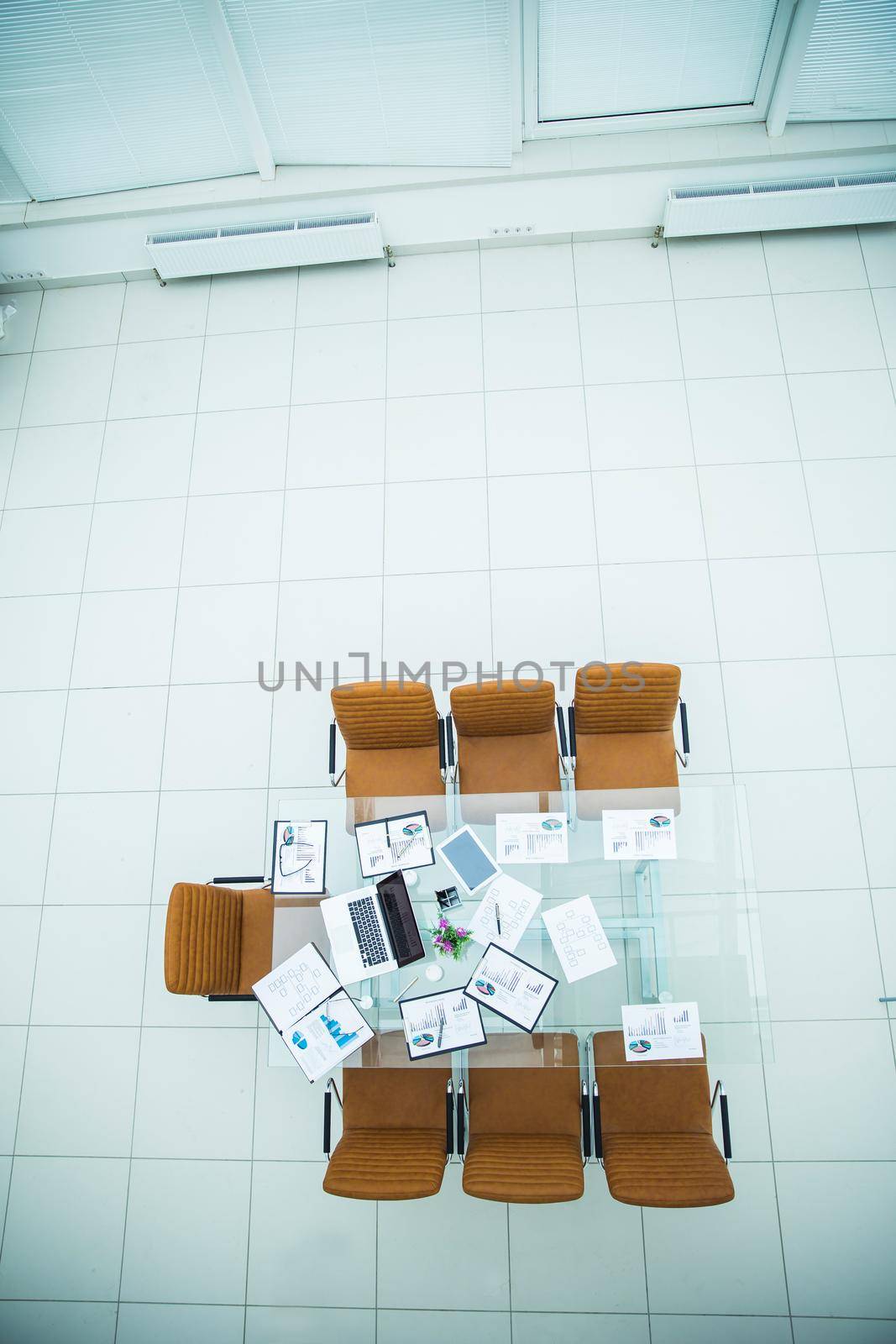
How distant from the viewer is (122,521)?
436 cm

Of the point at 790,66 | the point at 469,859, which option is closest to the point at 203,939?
the point at 469,859

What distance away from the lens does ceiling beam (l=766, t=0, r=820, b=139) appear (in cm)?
377

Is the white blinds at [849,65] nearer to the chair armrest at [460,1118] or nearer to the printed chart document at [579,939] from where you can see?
the printed chart document at [579,939]

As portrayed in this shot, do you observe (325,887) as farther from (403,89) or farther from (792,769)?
(403,89)

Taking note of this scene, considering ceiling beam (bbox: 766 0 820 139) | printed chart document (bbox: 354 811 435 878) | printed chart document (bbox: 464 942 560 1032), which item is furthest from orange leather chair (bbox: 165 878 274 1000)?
ceiling beam (bbox: 766 0 820 139)

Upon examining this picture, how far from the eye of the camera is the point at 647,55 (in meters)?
4.04

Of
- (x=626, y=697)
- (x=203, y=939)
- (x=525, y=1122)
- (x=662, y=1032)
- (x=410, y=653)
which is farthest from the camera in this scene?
(x=410, y=653)

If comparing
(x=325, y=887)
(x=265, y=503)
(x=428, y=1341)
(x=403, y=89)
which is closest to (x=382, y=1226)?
(x=428, y=1341)

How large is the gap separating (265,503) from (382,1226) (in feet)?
11.9

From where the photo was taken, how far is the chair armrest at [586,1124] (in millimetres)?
2682

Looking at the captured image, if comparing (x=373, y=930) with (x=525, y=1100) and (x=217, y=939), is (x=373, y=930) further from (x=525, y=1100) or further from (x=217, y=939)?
(x=525, y=1100)

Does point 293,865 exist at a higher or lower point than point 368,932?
higher

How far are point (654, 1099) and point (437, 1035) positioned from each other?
35.1 inches

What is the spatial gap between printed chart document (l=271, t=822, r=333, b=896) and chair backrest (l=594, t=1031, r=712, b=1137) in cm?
124
